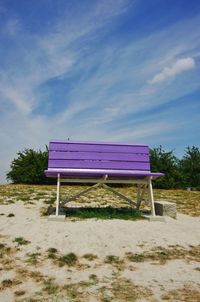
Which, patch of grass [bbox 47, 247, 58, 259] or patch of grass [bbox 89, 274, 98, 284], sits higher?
patch of grass [bbox 47, 247, 58, 259]

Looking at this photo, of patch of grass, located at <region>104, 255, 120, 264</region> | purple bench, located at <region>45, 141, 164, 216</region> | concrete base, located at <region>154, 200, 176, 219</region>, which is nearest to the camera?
patch of grass, located at <region>104, 255, 120, 264</region>

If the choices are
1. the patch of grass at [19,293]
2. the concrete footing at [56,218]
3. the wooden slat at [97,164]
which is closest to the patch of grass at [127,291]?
the patch of grass at [19,293]

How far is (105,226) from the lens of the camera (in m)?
7.28

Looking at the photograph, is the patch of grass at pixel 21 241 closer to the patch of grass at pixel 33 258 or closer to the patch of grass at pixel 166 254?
the patch of grass at pixel 33 258

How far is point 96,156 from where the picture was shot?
8711 millimetres

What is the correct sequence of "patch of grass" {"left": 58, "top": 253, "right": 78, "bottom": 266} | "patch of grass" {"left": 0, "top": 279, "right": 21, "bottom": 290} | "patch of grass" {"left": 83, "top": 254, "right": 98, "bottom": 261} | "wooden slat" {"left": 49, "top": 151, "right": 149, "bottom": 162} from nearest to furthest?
1. "patch of grass" {"left": 0, "top": 279, "right": 21, "bottom": 290}
2. "patch of grass" {"left": 58, "top": 253, "right": 78, "bottom": 266}
3. "patch of grass" {"left": 83, "top": 254, "right": 98, "bottom": 261}
4. "wooden slat" {"left": 49, "top": 151, "right": 149, "bottom": 162}

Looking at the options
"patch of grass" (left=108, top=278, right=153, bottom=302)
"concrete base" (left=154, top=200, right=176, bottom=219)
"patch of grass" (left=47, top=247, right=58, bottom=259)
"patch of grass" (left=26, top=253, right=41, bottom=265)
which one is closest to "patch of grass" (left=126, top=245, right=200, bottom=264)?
"patch of grass" (left=108, top=278, right=153, bottom=302)

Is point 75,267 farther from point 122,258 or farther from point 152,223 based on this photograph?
point 152,223

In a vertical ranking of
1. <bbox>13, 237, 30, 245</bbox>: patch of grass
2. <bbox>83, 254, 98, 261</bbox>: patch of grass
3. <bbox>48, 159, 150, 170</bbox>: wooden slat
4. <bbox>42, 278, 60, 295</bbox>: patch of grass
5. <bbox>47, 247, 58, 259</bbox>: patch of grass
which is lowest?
<bbox>42, 278, 60, 295</bbox>: patch of grass

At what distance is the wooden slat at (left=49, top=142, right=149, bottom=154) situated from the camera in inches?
340

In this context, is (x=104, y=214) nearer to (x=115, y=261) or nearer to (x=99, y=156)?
(x=99, y=156)

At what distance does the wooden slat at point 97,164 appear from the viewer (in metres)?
8.47

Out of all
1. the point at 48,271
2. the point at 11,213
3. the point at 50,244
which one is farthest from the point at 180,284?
the point at 11,213

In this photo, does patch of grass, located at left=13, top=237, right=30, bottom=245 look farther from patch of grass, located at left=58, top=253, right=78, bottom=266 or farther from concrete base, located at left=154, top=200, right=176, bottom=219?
concrete base, located at left=154, top=200, right=176, bottom=219
